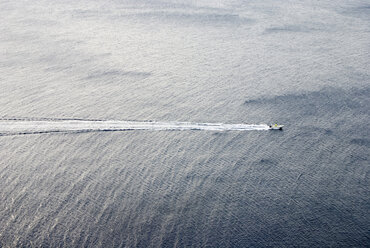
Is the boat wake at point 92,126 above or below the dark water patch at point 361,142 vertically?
above

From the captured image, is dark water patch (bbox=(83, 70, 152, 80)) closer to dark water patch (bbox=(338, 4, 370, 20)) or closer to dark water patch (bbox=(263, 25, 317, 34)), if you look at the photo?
dark water patch (bbox=(263, 25, 317, 34))

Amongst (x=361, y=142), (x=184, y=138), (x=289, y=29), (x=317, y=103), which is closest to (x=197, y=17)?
(x=289, y=29)

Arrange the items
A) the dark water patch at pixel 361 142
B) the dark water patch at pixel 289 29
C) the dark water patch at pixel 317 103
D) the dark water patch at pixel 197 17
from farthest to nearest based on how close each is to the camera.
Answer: the dark water patch at pixel 197 17, the dark water patch at pixel 289 29, the dark water patch at pixel 317 103, the dark water patch at pixel 361 142

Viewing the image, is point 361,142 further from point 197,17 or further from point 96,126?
point 197,17

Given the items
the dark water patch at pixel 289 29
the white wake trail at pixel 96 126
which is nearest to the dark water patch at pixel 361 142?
the white wake trail at pixel 96 126

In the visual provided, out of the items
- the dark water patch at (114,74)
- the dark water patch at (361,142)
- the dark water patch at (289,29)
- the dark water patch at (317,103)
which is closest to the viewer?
the dark water patch at (361,142)

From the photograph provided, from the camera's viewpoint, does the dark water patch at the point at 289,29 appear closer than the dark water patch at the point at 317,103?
No

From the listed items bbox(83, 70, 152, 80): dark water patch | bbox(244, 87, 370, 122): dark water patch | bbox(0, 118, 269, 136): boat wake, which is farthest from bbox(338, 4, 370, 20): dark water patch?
bbox(83, 70, 152, 80): dark water patch

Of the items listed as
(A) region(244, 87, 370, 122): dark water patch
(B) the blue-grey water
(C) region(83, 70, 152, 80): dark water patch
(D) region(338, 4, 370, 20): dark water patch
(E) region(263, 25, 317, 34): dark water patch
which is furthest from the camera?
(D) region(338, 4, 370, 20): dark water patch

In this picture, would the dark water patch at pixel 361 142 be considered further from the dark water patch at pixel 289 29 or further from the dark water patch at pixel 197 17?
the dark water patch at pixel 197 17
